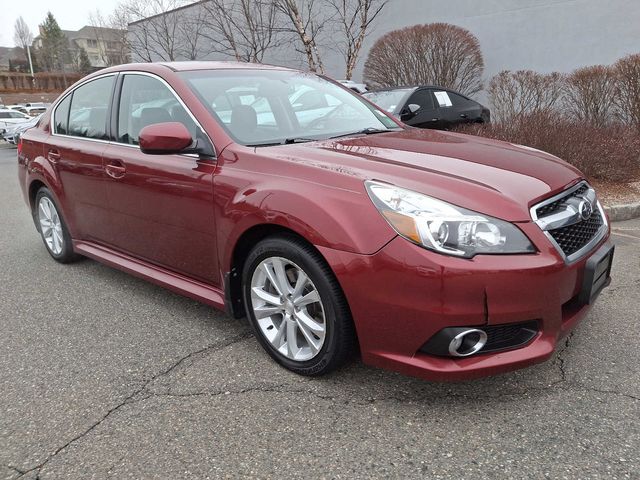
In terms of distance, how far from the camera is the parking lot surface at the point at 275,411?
6.97 ft

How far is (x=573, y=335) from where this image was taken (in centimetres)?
306

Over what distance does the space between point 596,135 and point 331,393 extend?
6.07 metres

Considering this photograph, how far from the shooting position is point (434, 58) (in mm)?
14828

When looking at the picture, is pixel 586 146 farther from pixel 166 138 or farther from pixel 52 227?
pixel 52 227

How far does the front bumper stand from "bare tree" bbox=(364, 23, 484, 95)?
532 inches

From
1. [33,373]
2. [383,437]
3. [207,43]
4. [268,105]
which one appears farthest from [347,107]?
[207,43]

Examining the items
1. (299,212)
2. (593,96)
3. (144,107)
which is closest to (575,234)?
(299,212)

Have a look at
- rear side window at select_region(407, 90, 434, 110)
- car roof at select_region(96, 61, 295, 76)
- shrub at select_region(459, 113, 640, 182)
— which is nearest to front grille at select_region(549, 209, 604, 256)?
car roof at select_region(96, 61, 295, 76)

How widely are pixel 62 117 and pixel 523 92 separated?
10814 mm

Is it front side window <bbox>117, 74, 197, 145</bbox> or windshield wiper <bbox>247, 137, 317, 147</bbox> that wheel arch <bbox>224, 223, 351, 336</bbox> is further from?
front side window <bbox>117, 74, 197, 145</bbox>

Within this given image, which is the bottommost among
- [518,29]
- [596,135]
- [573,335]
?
[573,335]

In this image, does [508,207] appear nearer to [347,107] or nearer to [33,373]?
[347,107]

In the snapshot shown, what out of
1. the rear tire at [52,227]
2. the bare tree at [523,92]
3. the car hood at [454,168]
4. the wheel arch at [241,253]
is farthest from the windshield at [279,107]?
the bare tree at [523,92]

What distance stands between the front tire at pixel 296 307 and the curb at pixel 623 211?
4.64m
